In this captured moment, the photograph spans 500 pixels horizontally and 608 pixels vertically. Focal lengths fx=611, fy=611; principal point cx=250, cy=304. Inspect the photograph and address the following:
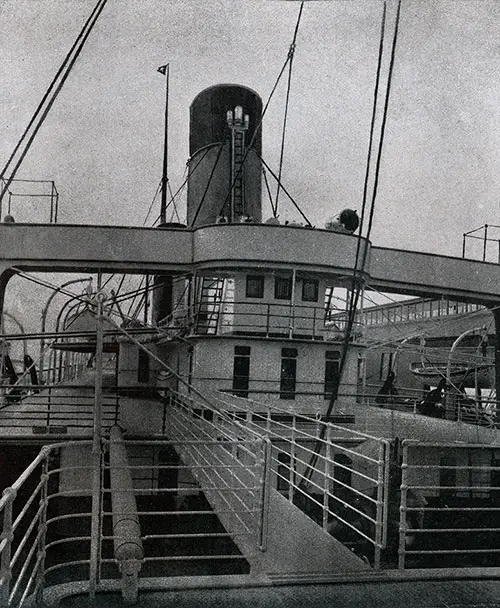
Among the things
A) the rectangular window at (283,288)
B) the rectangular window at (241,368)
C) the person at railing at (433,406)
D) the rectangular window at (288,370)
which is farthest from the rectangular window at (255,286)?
the person at railing at (433,406)

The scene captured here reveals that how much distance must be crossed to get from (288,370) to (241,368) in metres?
1.17

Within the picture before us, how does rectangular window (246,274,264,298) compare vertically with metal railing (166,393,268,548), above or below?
above

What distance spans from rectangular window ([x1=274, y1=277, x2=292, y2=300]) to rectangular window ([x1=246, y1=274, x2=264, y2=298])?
0.40m

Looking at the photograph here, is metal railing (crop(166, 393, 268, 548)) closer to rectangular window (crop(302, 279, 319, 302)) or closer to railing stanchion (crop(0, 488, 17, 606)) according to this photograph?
railing stanchion (crop(0, 488, 17, 606))

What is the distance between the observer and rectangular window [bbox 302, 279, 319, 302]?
1602 centimetres

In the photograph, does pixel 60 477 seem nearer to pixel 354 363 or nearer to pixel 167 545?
pixel 167 545

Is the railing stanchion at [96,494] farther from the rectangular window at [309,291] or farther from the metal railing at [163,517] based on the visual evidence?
the rectangular window at [309,291]

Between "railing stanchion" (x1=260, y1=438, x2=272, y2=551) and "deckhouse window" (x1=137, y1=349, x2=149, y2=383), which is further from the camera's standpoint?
"deckhouse window" (x1=137, y1=349, x2=149, y2=383)

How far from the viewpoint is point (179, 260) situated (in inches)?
603

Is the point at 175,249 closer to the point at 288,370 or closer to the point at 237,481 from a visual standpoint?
the point at 288,370

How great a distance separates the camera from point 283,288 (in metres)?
15.8

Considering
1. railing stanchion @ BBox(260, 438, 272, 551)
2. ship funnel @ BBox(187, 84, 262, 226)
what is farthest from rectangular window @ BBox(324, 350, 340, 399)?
railing stanchion @ BBox(260, 438, 272, 551)

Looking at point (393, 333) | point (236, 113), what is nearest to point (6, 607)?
point (236, 113)

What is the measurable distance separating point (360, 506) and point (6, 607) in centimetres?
1110
